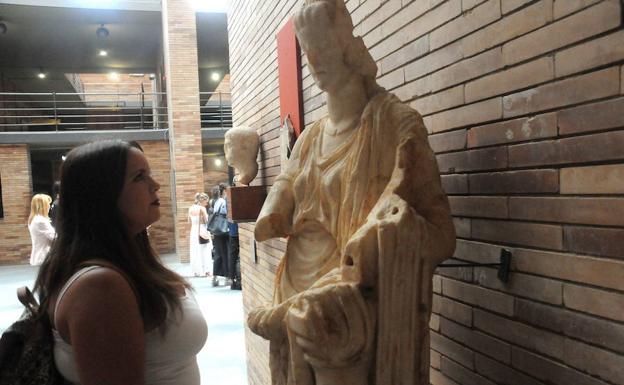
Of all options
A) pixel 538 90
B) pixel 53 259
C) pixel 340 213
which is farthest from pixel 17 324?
pixel 538 90

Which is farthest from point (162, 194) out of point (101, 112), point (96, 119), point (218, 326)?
point (218, 326)

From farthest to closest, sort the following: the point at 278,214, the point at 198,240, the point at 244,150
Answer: the point at 198,240, the point at 244,150, the point at 278,214

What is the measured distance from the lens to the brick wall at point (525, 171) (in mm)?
1344

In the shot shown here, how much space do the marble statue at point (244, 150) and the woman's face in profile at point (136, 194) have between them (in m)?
2.95

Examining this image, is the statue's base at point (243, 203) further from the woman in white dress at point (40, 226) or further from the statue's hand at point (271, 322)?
the woman in white dress at point (40, 226)

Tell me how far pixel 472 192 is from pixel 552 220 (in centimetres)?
39

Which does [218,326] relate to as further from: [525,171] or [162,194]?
[162,194]

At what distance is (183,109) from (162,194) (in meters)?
3.78

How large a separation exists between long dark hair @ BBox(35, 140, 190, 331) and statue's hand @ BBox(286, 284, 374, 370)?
1.51 ft

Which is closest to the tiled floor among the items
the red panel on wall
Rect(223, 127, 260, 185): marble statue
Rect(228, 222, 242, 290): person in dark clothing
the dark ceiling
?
Rect(228, 222, 242, 290): person in dark clothing

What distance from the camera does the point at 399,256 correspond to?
4.50ft

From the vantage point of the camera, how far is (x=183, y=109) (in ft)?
37.6

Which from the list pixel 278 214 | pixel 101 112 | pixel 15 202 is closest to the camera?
pixel 278 214

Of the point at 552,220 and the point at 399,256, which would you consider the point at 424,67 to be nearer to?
the point at 552,220
